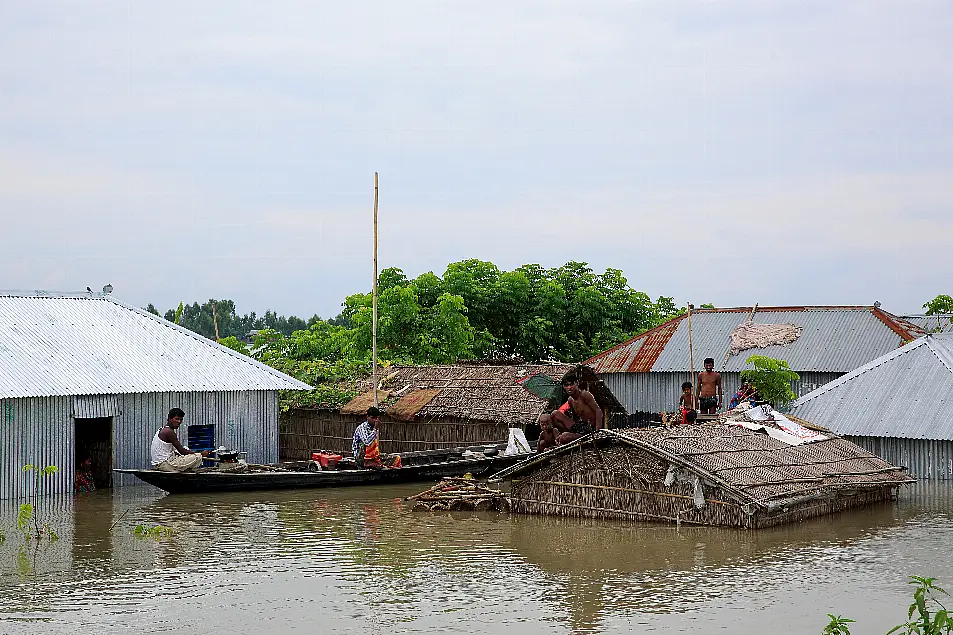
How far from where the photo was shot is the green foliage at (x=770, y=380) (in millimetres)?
23328

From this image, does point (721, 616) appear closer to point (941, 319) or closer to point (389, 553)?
point (389, 553)

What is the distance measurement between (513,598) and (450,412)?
40.8ft

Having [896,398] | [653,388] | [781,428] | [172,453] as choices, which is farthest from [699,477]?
[653,388]

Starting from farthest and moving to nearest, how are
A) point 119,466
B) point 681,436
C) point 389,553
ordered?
point 119,466 < point 681,436 < point 389,553

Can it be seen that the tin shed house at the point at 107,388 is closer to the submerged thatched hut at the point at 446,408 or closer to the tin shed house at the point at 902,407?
the submerged thatched hut at the point at 446,408

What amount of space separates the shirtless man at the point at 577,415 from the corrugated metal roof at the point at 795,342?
9.18 metres

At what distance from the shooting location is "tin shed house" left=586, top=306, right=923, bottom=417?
26.5 m

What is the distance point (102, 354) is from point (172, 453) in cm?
294

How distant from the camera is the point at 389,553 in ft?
45.8

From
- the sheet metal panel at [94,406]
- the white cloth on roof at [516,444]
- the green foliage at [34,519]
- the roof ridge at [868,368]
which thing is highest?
the roof ridge at [868,368]

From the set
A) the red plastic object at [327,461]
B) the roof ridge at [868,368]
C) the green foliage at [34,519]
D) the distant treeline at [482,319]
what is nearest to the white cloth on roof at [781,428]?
the roof ridge at [868,368]

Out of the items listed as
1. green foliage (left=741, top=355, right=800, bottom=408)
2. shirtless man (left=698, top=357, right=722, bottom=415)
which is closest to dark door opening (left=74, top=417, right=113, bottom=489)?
shirtless man (left=698, top=357, right=722, bottom=415)

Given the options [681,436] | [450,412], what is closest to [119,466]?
[450,412]

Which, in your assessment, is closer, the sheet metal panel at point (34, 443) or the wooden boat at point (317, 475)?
the sheet metal panel at point (34, 443)
